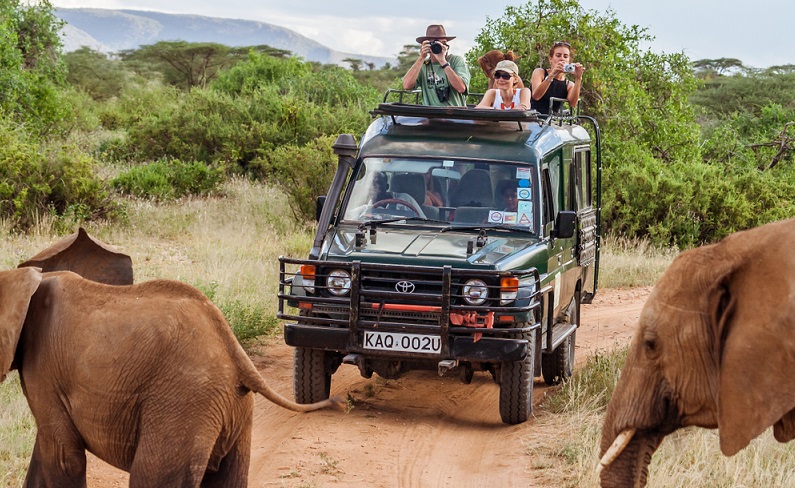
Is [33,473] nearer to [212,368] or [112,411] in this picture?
[112,411]

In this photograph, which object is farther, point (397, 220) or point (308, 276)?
point (397, 220)

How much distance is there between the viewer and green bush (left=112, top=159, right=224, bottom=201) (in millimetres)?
16938

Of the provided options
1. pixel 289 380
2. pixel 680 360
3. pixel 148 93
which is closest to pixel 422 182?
pixel 289 380

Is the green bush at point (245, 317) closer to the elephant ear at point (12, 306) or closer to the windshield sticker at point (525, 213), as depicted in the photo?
the windshield sticker at point (525, 213)

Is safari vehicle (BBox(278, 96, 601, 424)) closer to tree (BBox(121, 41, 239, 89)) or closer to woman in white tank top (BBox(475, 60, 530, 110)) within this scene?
woman in white tank top (BBox(475, 60, 530, 110))

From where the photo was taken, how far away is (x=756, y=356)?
118 inches

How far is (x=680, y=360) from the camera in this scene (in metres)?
3.48

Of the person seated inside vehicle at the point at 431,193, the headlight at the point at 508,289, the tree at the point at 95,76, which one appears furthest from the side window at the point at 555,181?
the tree at the point at 95,76

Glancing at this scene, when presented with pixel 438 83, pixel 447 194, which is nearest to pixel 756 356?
pixel 447 194

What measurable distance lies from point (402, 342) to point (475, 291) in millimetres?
593

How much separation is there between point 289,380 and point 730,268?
5.84 metres

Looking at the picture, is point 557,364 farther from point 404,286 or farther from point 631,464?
point 631,464

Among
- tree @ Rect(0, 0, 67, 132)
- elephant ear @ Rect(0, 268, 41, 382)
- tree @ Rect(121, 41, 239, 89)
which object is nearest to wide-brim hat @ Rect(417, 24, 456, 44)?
elephant ear @ Rect(0, 268, 41, 382)

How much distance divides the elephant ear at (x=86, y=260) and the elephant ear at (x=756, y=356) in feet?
8.99
